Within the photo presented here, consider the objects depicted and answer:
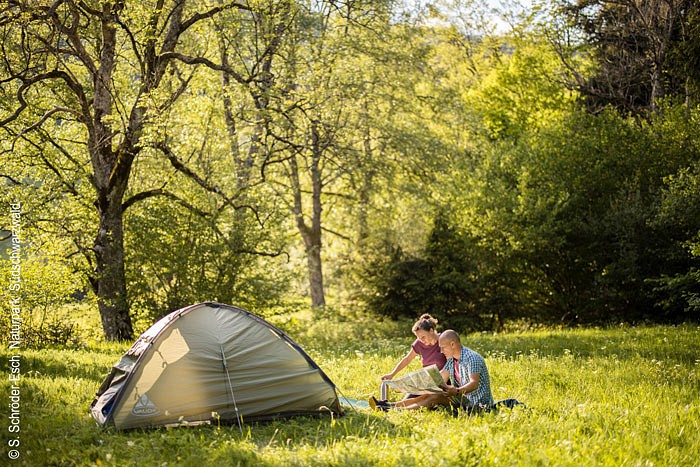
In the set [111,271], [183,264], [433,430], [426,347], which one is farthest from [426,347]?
[111,271]

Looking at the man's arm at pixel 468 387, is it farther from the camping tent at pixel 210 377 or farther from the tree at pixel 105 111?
the tree at pixel 105 111

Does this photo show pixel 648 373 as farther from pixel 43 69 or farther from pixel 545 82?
pixel 545 82

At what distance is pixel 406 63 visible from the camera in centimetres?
2292

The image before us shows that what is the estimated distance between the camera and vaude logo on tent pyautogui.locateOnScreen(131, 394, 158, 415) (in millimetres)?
7270

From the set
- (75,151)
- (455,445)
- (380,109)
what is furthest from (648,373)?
(380,109)

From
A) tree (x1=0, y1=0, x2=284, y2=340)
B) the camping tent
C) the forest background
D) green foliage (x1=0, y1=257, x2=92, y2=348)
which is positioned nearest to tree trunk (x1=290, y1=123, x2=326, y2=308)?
the forest background

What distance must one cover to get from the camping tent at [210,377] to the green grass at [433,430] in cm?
24

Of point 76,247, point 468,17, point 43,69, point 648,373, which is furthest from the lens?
point 468,17

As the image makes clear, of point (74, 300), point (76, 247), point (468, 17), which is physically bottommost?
point (74, 300)

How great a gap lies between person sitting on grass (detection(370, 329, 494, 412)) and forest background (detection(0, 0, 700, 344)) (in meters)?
7.69

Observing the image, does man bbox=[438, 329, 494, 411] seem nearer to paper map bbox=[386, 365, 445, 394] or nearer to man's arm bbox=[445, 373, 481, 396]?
man's arm bbox=[445, 373, 481, 396]

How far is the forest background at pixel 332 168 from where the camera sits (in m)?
14.6

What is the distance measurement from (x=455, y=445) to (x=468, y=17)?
3329 centimetres

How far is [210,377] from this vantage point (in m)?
7.68
